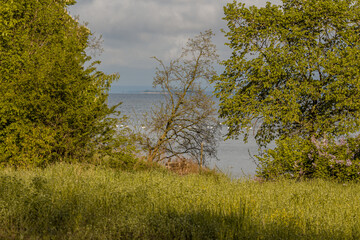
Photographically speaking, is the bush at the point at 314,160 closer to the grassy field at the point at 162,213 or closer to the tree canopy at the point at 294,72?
the tree canopy at the point at 294,72

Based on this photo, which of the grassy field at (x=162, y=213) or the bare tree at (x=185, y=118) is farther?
the bare tree at (x=185, y=118)

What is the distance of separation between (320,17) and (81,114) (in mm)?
10445

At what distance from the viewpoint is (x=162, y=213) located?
21.7ft

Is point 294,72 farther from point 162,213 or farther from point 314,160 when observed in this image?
point 162,213

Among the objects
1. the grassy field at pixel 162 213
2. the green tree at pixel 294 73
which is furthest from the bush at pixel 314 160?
the grassy field at pixel 162 213

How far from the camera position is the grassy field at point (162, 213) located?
5723mm

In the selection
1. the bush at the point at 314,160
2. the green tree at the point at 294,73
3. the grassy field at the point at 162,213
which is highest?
the green tree at the point at 294,73

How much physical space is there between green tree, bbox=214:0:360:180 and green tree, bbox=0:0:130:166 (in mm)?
5443

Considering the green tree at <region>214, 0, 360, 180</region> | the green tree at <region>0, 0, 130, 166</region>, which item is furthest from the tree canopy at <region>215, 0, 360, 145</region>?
the green tree at <region>0, 0, 130, 166</region>

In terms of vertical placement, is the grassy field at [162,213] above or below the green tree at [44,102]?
below

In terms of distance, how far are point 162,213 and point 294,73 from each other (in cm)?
1111

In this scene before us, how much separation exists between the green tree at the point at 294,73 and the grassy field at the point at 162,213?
22.4 ft

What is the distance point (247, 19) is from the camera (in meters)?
16.6

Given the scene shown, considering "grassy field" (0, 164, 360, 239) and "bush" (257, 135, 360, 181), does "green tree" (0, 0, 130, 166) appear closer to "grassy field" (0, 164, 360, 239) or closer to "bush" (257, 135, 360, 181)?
"grassy field" (0, 164, 360, 239)
